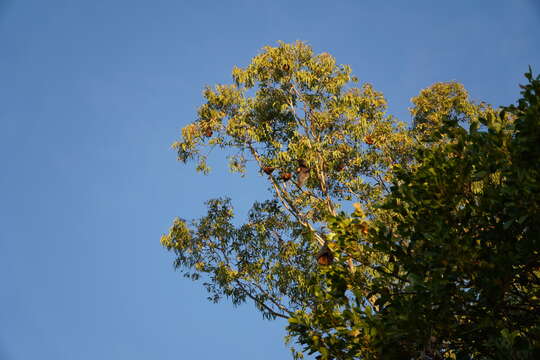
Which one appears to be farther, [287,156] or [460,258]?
[287,156]

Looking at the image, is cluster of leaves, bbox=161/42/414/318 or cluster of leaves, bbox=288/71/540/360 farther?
cluster of leaves, bbox=161/42/414/318

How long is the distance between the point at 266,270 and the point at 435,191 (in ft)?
32.6

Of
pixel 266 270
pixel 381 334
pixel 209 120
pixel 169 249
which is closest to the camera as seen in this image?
pixel 381 334

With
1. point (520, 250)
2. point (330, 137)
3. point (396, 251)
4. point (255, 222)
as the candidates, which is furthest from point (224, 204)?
point (520, 250)

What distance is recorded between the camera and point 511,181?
5.36m

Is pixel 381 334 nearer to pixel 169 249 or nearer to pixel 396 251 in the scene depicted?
pixel 396 251

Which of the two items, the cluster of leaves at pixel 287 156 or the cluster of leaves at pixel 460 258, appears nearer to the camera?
the cluster of leaves at pixel 460 258

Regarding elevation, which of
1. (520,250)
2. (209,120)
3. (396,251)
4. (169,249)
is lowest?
(520,250)

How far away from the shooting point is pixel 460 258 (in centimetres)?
541

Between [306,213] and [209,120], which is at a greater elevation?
[209,120]

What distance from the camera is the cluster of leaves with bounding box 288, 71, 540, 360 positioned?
17.7 feet

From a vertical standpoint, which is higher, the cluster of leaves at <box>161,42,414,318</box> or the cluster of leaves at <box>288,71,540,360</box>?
the cluster of leaves at <box>161,42,414,318</box>

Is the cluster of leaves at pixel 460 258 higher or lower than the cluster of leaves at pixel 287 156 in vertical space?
lower

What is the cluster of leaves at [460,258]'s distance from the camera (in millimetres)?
→ 5398
